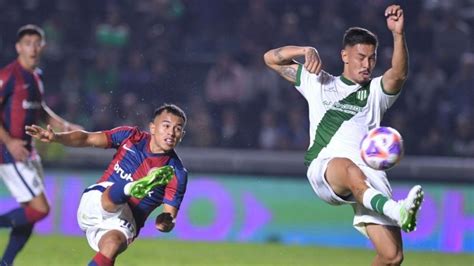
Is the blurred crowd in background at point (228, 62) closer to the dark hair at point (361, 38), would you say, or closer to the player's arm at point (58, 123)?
the player's arm at point (58, 123)

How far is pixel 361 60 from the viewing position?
29.4ft

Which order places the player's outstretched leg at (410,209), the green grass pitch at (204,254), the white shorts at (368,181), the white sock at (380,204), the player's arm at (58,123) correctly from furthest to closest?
the green grass pitch at (204,254) < the player's arm at (58,123) < the white shorts at (368,181) < the white sock at (380,204) < the player's outstretched leg at (410,209)

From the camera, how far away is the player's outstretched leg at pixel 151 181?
821 cm

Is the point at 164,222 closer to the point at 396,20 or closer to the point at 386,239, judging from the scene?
the point at 386,239

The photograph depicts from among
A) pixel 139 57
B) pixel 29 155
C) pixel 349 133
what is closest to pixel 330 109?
pixel 349 133

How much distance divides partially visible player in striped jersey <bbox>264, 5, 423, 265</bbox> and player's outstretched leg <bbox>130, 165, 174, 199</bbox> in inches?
46.9

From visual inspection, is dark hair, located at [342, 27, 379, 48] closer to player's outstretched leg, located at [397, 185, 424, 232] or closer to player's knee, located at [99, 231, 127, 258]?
player's outstretched leg, located at [397, 185, 424, 232]

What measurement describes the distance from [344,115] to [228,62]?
7848mm

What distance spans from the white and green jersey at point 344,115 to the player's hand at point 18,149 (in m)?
3.90

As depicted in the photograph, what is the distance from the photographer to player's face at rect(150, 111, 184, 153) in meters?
8.81

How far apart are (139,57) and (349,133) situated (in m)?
7.96

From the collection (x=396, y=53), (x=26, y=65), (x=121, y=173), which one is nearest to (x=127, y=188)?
(x=121, y=173)

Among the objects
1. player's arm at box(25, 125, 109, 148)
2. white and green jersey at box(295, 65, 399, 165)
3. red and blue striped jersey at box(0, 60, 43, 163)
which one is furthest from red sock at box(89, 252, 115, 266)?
red and blue striped jersey at box(0, 60, 43, 163)

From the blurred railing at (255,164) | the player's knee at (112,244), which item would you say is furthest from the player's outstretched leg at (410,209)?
the blurred railing at (255,164)
